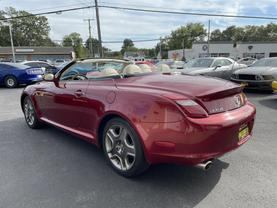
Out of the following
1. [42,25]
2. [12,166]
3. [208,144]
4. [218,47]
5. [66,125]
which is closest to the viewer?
[208,144]

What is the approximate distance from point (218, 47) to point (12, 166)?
170ft

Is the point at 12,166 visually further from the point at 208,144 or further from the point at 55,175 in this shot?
the point at 208,144

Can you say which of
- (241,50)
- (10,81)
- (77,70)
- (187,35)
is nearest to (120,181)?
(77,70)

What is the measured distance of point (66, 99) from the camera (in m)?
4.10

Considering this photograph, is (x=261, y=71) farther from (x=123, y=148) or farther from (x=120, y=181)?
(x=120, y=181)

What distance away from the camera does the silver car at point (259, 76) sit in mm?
9023

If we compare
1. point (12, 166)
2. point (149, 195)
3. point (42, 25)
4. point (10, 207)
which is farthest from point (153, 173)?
point (42, 25)

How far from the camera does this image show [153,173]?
11.0 ft

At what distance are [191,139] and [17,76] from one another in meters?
12.8

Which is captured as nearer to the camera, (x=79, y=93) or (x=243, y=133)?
(x=243, y=133)

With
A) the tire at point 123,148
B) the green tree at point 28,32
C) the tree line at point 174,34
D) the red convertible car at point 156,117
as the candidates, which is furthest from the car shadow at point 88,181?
the green tree at point 28,32

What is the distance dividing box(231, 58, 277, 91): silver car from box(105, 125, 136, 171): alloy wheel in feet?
23.4

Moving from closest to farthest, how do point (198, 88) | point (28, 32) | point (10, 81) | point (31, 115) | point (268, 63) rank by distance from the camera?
point (198, 88), point (31, 115), point (268, 63), point (10, 81), point (28, 32)

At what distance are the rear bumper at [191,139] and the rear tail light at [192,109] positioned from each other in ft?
0.18
